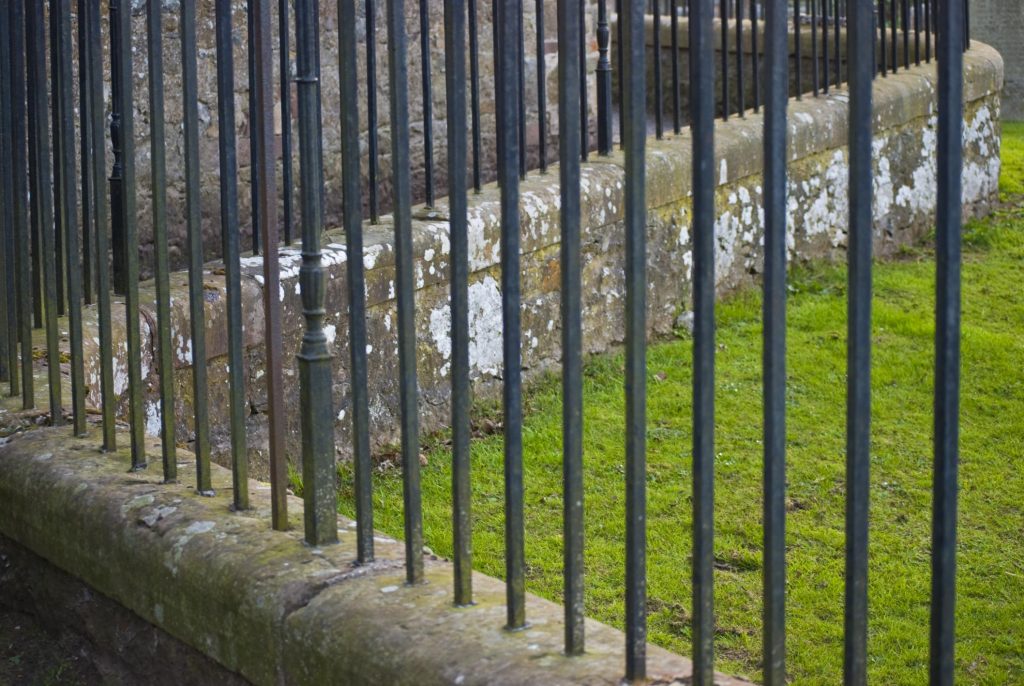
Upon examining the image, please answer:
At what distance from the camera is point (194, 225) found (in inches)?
98.0

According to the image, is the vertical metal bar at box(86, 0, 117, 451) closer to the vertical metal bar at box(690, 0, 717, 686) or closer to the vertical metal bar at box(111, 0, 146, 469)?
the vertical metal bar at box(111, 0, 146, 469)

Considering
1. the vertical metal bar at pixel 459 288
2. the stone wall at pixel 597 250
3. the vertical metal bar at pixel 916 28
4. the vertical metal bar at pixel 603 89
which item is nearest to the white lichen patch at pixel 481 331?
the stone wall at pixel 597 250

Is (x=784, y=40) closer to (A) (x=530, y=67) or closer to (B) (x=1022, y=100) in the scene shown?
(A) (x=530, y=67)

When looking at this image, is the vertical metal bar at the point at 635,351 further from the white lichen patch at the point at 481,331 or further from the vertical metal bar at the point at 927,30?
the vertical metal bar at the point at 927,30

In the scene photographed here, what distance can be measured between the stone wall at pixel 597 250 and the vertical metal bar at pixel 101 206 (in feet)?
2.81

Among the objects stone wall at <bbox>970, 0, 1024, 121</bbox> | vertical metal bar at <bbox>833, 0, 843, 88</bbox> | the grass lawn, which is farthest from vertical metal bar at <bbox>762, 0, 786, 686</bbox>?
stone wall at <bbox>970, 0, 1024, 121</bbox>

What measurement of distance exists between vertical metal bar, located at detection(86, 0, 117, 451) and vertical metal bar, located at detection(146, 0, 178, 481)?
0.15 metres

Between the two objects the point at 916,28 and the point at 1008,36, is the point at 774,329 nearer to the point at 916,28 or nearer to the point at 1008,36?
the point at 916,28

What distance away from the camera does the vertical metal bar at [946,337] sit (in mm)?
1493

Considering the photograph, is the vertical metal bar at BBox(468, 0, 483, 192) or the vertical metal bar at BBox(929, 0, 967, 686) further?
the vertical metal bar at BBox(468, 0, 483, 192)

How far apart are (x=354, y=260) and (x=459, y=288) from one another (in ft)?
0.79

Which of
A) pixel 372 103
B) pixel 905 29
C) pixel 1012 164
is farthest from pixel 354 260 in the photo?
pixel 1012 164

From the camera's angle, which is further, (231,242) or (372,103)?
(372,103)

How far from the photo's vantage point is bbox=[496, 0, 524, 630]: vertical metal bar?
1856 millimetres
